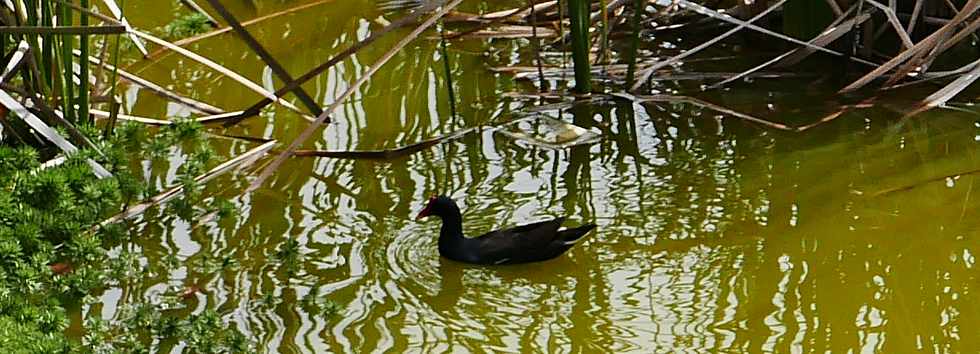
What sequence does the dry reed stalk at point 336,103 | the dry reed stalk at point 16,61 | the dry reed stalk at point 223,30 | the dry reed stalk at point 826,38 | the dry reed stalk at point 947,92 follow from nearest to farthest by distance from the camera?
the dry reed stalk at point 336,103 < the dry reed stalk at point 16,61 < the dry reed stalk at point 947,92 < the dry reed stalk at point 826,38 < the dry reed stalk at point 223,30

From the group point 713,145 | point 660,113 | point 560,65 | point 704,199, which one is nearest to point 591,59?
point 560,65

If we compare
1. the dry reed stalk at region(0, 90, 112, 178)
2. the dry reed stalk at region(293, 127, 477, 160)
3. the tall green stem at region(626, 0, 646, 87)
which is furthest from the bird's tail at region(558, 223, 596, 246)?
the dry reed stalk at region(0, 90, 112, 178)

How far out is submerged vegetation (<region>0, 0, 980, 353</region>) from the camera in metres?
4.30

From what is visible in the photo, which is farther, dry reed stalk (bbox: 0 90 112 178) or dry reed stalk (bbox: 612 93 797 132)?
dry reed stalk (bbox: 612 93 797 132)

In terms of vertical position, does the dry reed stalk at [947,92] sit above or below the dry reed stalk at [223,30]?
below

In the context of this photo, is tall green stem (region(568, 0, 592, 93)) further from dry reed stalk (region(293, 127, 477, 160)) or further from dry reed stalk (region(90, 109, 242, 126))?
dry reed stalk (region(90, 109, 242, 126))

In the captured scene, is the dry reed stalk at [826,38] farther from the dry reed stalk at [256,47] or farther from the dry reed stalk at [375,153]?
the dry reed stalk at [256,47]

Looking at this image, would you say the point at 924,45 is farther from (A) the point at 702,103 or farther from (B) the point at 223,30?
(B) the point at 223,30

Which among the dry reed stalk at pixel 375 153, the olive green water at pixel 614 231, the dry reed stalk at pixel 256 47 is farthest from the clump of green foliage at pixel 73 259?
the dry reed stalk at pixel 375 153

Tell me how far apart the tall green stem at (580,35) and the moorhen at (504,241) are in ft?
4.59

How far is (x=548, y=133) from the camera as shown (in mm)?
5965

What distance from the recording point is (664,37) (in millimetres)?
7121

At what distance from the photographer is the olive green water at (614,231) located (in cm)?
432

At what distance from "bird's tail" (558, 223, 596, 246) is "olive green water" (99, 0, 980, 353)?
0.09 meters
